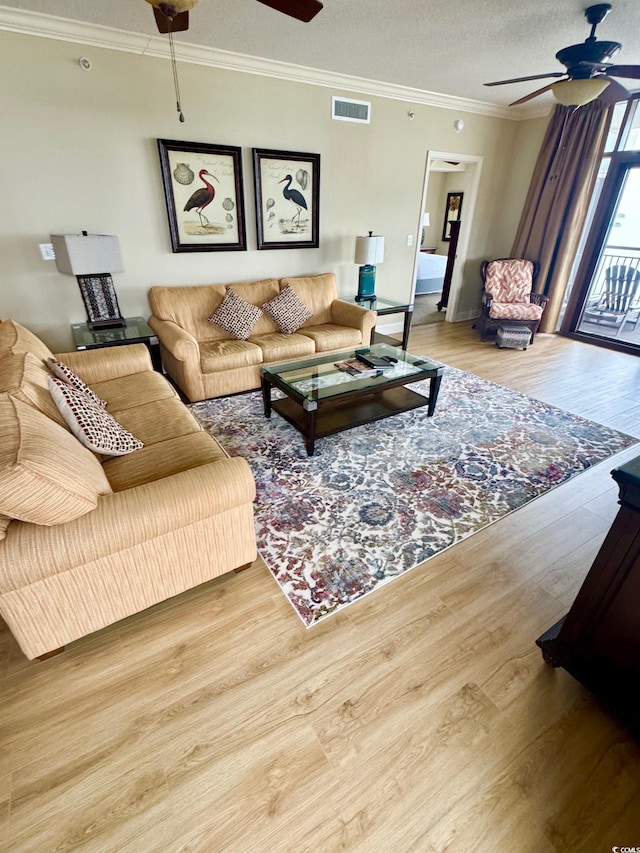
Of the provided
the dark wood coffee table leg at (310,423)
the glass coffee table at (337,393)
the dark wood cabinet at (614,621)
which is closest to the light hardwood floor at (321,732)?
the dark wood cabinet at (614,621)

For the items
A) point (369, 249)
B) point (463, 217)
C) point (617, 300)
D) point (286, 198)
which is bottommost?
point (617, 300)

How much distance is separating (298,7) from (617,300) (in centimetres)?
533

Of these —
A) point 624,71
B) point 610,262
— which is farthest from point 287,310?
point 610,262

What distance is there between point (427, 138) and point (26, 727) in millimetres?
6022

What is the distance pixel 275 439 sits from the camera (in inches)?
119

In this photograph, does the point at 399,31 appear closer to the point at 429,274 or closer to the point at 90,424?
the point at 90,424

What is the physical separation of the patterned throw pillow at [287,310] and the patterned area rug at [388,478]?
36.1 inches

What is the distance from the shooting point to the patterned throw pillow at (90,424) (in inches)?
71.3

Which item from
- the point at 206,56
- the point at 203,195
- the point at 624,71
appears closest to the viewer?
the point at 624,71

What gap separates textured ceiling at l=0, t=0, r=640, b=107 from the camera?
2562 millimetres

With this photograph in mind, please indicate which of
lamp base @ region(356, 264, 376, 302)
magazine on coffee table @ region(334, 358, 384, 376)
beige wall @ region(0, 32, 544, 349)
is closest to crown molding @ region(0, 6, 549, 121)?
beige wall @ region(0, 32, 544, 349)

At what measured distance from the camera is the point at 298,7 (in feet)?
6.10

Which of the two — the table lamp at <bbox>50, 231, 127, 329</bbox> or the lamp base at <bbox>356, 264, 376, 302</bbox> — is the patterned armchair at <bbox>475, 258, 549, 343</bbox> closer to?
the lamp base at <bbox>356, 264, 376, 302</bbox>

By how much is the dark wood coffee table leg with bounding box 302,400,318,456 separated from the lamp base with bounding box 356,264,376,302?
2555mm
